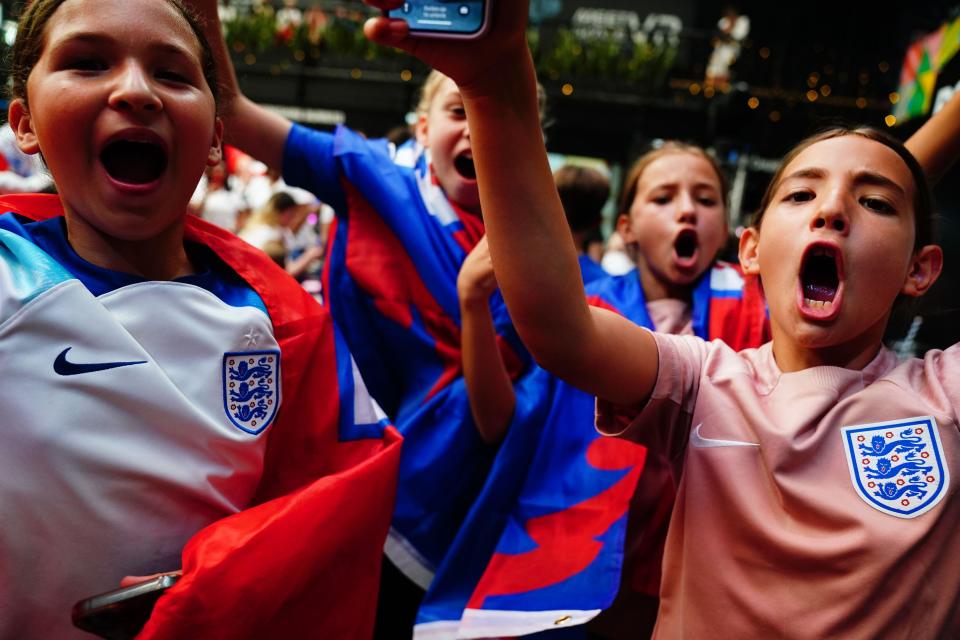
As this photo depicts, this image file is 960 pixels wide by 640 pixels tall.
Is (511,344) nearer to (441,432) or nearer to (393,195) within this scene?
(441,432)

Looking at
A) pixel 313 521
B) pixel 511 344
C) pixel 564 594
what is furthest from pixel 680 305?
pixel 313 521

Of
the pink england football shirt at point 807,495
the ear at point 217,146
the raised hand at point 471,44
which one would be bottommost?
the pink england football shirt at point 807,495

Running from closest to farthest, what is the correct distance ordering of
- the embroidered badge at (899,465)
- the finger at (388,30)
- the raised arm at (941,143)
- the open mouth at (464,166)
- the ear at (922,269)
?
the finger at (388,30) < the embroidered badge at (899,465) < the ear at (922,269) < the raised arm at (941,143) < the open mouth at (464,166)

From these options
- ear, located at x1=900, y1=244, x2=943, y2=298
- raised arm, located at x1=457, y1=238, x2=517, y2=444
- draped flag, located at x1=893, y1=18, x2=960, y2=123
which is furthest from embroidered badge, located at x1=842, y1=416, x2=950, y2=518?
draped flag, located at x1=893, y1=18, x2=960, y2=123

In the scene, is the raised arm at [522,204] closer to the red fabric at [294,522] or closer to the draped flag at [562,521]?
the red fabric at [294,522]

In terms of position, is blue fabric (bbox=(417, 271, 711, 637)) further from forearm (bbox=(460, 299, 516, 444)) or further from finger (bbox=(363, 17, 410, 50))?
finger (bbox=(363, 17, 410, 50))

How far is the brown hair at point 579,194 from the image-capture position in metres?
2.12

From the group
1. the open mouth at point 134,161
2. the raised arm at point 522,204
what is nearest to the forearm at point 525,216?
the raised arm at point 522,204

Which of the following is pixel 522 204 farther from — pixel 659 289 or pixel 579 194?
pixel 579 194

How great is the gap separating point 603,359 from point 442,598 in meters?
0.72

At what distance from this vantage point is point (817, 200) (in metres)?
1.12

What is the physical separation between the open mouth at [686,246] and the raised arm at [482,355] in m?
0.49

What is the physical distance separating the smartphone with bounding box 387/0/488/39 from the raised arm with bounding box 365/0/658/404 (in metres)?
0.01

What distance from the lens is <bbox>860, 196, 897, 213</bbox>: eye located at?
112 cm
